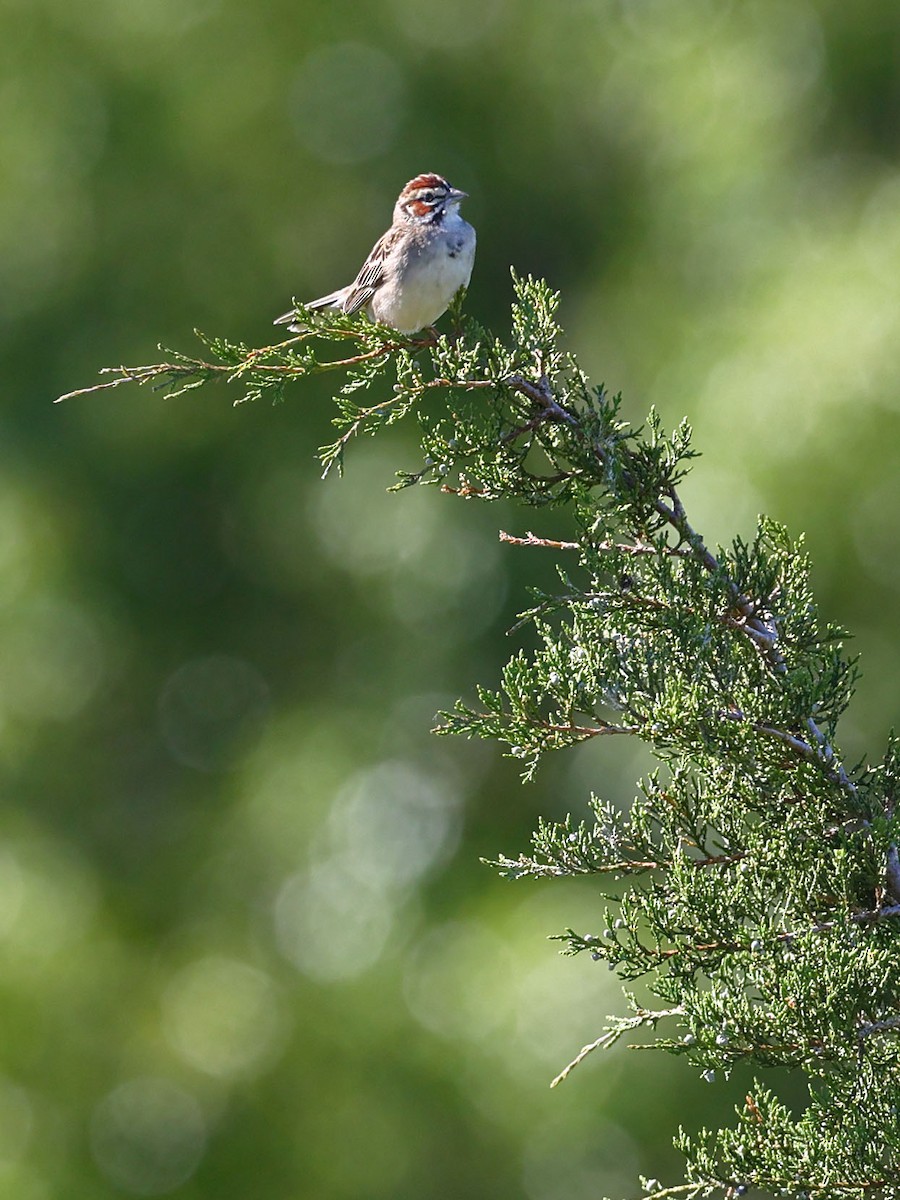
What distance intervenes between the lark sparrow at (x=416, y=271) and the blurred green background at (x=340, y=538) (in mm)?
2764

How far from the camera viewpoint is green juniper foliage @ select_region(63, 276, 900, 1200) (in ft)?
6.31

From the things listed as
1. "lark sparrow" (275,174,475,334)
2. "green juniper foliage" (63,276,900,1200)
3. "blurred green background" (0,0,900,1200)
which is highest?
"blurred green background" (0,0,900,1200)

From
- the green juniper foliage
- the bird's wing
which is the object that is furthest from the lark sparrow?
the green juniper foliage

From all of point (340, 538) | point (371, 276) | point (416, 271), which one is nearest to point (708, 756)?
point (416, 271)

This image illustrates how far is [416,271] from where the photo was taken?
355 centimetres

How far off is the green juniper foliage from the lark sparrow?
4.81 ft

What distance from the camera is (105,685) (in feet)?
26.9

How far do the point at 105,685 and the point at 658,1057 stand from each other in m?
3.71

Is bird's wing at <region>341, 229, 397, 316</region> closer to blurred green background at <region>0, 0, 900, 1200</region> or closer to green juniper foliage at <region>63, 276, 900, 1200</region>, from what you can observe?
green juniper foliage at <region>63, 276, 900, 1200</region>

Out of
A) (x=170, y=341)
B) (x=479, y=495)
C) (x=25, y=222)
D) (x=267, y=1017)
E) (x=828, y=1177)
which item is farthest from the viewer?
(x=25, y=222)

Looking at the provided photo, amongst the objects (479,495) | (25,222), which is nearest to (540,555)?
(25,222)

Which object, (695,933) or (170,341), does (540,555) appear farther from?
(695,933)

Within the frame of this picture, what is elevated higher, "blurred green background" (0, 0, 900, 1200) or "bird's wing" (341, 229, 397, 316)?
"blurred green background" (0, 0, 900, 1200)

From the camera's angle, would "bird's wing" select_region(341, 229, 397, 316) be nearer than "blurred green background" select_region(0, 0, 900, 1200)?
Yes
